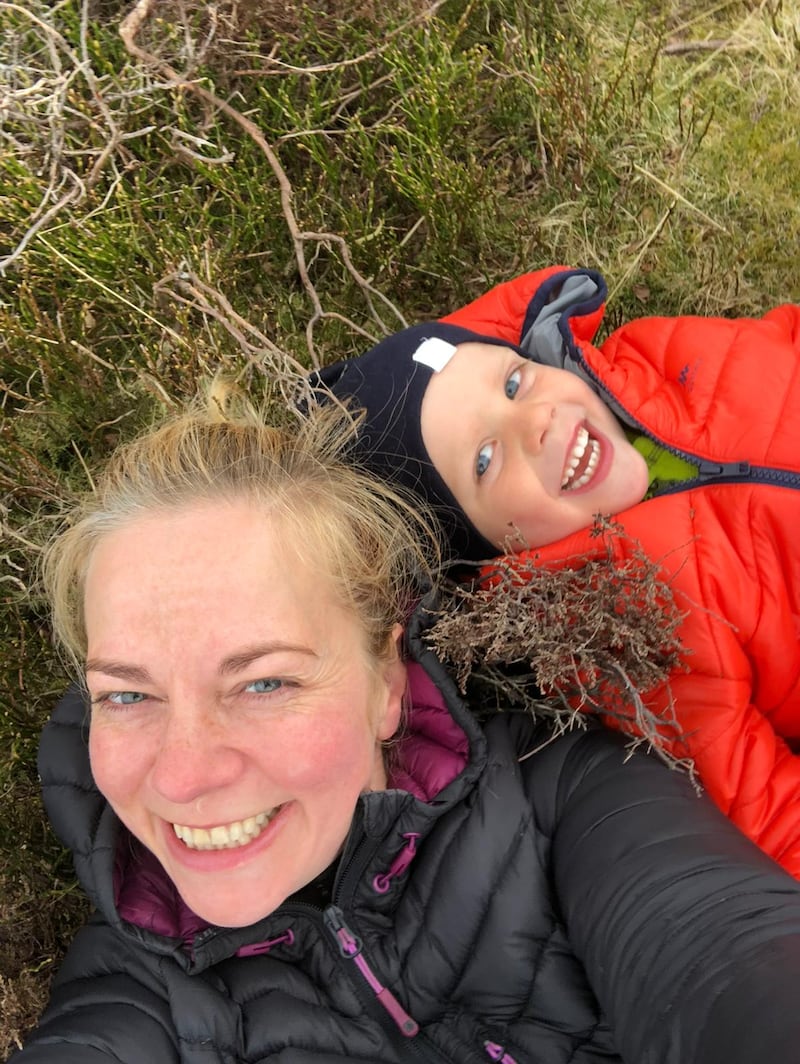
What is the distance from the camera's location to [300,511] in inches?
78.0

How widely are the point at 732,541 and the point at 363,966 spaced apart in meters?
1.59

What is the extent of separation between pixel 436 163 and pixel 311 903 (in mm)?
2569

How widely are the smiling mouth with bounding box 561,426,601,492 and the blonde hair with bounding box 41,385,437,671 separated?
1.56ft

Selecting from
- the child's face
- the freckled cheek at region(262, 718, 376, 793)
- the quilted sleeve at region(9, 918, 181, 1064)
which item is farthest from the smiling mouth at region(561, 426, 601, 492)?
the quilted sleeve at region(9, 918, 181, 1064)

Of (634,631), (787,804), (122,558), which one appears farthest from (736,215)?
(122,558)

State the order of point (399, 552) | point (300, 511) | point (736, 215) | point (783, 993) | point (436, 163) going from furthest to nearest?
point (736, 215) → point (436, 163) → point (399, 552) → point (300, 511) → point (783, 993)

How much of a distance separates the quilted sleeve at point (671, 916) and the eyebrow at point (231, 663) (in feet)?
2.76

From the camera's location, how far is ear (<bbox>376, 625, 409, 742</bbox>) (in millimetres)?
2057

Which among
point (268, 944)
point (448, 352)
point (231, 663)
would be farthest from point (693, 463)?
point (268, 944)

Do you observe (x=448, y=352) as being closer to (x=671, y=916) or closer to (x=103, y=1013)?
(x=671, y=916)

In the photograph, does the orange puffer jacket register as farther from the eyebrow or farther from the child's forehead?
the eyebrow

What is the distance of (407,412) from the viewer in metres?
2.56

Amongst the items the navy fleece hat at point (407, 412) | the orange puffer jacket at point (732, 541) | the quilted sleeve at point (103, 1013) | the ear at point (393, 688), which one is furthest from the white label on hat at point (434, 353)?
the quilted sleeve at point (103, 1013)

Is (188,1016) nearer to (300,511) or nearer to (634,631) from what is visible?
(300,511)
